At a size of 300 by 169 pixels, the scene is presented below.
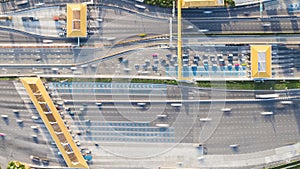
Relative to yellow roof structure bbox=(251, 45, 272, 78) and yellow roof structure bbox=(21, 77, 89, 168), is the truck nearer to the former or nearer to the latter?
yellow roof structure bbox=(21, 77, 89, 168)

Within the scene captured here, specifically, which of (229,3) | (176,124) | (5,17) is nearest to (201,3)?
(229,3)

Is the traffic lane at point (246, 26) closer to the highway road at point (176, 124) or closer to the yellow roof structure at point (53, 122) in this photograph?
the highway road at point (176, 124)

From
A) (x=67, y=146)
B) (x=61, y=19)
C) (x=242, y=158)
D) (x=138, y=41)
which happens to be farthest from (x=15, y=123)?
(x=242, y=158)

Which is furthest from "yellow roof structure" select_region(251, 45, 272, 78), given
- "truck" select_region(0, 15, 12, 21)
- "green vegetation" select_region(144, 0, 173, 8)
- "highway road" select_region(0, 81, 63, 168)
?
"truck" select_region(0, 15, 12, 21)

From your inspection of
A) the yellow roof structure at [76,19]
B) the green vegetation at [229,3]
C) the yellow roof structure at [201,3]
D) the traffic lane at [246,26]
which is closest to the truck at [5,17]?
the yellow roof structure at [76,19]

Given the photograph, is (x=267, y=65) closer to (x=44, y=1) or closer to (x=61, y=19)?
(x=61, y=19)

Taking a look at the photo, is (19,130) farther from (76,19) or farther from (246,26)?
(246,26)
